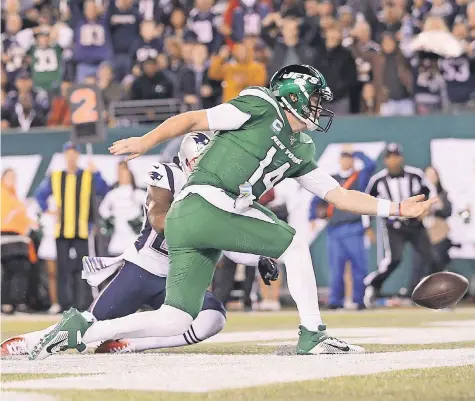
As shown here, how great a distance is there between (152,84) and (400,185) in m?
3.56

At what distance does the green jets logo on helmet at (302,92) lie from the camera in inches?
263

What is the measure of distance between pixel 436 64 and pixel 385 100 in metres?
0.77

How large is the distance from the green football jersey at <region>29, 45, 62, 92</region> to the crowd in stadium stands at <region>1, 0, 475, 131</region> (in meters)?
0.01

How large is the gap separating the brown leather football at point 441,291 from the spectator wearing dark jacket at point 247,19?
7.93 metres

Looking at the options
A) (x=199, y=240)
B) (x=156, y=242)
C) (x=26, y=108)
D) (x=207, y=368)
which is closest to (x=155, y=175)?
(x=156, y=242)

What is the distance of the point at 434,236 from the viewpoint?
13711mm

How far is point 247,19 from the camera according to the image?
15414 millimetres

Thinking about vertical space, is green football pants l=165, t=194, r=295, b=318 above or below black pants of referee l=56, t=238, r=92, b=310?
above

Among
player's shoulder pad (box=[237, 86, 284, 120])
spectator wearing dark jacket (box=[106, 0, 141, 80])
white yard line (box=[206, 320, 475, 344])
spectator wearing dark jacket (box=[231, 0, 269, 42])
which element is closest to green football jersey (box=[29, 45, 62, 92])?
spectator wearing dark jacket (box=[106, 0, 141, 80])

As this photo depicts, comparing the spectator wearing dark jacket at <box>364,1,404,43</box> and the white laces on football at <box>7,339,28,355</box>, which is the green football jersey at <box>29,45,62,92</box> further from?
the white laces on football at <box>7,339,28,355</box>

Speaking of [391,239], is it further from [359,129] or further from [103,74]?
[103,74]

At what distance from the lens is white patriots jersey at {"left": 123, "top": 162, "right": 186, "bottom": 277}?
7305 mm

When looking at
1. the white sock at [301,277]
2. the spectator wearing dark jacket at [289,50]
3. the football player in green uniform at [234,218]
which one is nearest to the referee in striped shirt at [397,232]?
the spectator wearing dark jacket at [289,50]

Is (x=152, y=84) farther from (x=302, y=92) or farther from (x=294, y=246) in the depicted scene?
(x=294, y=246)
